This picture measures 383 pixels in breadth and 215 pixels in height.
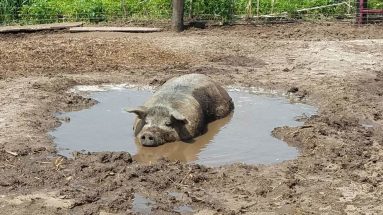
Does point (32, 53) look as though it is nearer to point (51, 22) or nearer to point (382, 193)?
point (51, 22)

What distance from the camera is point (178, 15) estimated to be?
15312 mm

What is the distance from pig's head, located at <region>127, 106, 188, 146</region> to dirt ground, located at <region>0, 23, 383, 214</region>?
0.69 m

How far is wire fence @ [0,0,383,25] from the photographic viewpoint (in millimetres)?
16297

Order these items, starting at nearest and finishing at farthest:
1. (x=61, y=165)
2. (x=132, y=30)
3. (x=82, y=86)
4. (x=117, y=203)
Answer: (x=117, y=203) → (x=61, y=165) → (x=82, y=86) → (x=132, y=30)

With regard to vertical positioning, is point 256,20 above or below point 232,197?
above

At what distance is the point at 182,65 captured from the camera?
471 inches

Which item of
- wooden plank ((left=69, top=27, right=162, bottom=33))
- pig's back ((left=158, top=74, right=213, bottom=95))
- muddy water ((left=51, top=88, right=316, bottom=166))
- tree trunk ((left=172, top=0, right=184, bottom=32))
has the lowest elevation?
muddy water ((left=51, top=88, right=316, bottom=166))

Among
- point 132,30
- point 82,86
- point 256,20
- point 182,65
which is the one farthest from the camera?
point 256,20

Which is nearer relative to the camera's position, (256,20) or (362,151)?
(362,151)

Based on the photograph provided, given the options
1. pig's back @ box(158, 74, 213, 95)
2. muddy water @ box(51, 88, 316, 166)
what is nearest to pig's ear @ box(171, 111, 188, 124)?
muddy water @ box(51, 88, 316, 166)

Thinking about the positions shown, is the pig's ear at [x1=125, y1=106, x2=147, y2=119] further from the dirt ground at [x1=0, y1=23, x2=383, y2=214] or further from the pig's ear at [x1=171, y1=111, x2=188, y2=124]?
the dirt ground at [x1=0, y1=23, x2=383, y2=214]

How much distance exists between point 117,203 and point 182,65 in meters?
6.40

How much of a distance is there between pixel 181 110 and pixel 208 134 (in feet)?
1.52

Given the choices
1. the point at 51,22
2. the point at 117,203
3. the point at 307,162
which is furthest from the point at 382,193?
the point at 51,22
